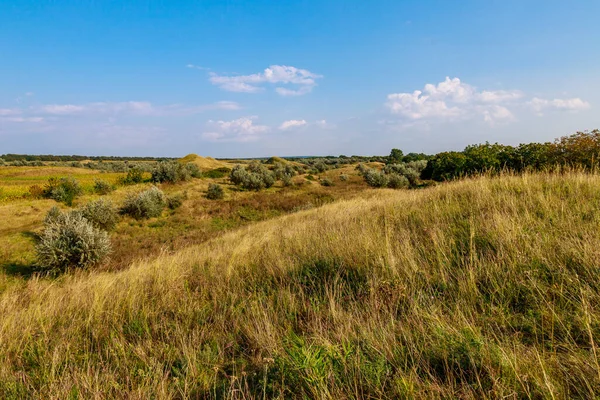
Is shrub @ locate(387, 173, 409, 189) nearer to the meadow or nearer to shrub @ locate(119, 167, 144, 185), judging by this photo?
the meadow

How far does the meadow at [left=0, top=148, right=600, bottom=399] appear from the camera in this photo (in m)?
1.77

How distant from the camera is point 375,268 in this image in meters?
3.44

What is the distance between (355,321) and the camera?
2.50m

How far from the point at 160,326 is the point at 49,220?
48.3 ft

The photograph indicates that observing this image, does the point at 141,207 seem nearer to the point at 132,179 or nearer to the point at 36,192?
the point at 36,192

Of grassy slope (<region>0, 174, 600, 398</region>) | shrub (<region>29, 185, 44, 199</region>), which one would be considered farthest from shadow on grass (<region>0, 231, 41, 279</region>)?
shrub (<region>29, 185, 44, 199</region>)

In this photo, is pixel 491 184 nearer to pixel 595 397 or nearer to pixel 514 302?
pixel 514 302

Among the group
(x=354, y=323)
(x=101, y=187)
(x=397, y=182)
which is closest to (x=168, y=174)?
(x=101, y=187)

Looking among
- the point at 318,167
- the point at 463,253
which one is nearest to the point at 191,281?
the point at 463,253

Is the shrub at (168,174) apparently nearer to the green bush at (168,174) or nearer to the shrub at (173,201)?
the green bush at (168,174)

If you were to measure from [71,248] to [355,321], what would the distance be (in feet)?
37.3

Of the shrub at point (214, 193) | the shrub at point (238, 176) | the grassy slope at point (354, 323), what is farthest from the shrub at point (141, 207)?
the grassy slope at point (354, 323)

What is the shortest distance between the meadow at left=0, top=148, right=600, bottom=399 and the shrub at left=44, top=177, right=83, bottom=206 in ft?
57.2

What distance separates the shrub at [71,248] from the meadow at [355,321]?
5454 mm
